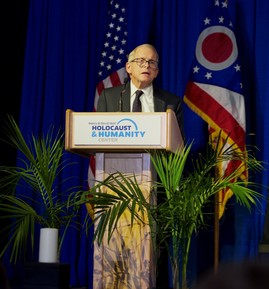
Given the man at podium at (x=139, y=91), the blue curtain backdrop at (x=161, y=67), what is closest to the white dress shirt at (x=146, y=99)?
the man at podium at (x=139, y=91)

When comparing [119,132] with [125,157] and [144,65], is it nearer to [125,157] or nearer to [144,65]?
[125,157]

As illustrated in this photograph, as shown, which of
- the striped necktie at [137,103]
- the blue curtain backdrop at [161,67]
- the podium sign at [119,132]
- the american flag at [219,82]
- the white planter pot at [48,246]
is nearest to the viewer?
the podium sign at [119,132]

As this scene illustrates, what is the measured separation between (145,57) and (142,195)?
46.2 inches

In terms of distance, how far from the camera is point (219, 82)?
5434 mm

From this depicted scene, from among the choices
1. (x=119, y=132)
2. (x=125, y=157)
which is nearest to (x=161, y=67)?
(x=125, y=157)

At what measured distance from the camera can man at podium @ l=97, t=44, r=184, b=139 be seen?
4.15 m

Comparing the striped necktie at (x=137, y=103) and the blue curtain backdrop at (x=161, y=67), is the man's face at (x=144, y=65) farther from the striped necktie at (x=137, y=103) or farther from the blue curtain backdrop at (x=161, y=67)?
the blue curtain backdrop at (x=161, y=67)

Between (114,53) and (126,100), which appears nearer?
(126,100)

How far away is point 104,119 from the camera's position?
11.7 feet

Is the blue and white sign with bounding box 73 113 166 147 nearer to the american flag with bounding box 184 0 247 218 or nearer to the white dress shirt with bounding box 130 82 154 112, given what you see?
the white dress shirt with bounding box 130 82 154 112

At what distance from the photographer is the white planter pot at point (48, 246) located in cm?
385

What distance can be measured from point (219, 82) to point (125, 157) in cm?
208

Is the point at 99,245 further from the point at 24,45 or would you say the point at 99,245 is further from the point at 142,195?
the point at 24,45

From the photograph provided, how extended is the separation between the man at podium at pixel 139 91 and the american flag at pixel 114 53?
1.60 metres
